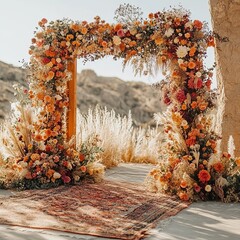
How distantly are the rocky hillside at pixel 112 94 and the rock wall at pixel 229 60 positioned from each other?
19.8 m

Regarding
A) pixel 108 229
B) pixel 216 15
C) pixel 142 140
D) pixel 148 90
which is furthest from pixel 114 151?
pixel 148 90

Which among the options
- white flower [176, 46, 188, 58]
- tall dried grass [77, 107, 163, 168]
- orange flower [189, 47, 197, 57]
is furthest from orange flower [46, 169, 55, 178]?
orange flower [189, 47, 197, 57]

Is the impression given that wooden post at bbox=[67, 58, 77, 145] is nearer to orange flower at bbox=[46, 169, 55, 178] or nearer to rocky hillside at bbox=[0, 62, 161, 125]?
orange flower at bbox=[46, 169, 55, 178]

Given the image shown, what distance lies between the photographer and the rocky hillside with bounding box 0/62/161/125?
1067 inches

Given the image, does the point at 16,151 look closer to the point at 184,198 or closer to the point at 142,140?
the point at 184,198

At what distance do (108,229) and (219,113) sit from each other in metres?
3.89

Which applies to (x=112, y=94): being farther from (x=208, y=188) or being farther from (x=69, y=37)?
(x=208, y=188)

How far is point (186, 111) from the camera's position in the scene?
572cm

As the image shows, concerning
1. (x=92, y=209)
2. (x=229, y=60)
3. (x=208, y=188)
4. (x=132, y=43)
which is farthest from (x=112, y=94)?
(x=92, y=209)

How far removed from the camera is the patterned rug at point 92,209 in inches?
156

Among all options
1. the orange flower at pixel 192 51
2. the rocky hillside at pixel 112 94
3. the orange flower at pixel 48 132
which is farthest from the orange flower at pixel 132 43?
the rocky hillside at pixel 112 94

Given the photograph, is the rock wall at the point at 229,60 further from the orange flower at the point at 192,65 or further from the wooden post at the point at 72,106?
the wooden post at the point at 72,106

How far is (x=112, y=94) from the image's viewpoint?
31406 mm

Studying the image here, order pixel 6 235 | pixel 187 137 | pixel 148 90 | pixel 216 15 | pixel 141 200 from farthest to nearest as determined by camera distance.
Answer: pixel 148 90 → pixel 216 15 → pixel 187 137 → pixel 141 200 → pixel 6 235
